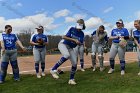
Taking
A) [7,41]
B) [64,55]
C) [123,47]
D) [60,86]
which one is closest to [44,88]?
[60,86]

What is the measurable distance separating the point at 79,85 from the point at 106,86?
916 mm

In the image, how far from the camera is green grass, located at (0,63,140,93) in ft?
34.9

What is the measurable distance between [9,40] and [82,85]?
3.09 m

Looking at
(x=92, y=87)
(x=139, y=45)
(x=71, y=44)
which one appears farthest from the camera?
(x=139, y=45)

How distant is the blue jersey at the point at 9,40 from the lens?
1259 centimetres

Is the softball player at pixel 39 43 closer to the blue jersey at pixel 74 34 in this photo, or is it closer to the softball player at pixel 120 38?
the blue jersey at pixel 74 34

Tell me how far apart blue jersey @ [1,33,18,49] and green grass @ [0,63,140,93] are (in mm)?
1262

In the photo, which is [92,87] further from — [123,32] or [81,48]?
[81,48]

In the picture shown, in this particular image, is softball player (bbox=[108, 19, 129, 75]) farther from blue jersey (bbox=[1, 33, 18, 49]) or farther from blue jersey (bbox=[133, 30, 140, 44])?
blue jersey (bbox=[1, 33, 18, 49])

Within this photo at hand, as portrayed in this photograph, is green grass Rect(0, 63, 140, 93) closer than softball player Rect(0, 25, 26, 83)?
Yes

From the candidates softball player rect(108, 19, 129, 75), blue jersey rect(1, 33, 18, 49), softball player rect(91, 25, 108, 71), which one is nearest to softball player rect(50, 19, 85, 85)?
blue jersey rect(1, 33, 18, 49)

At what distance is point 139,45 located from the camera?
13.1 m

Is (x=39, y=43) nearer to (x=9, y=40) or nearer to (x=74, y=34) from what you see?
(x=9, y=40)

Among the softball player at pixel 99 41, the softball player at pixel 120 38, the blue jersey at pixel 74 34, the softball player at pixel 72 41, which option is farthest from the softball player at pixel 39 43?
the softball player at pixel 120 38
